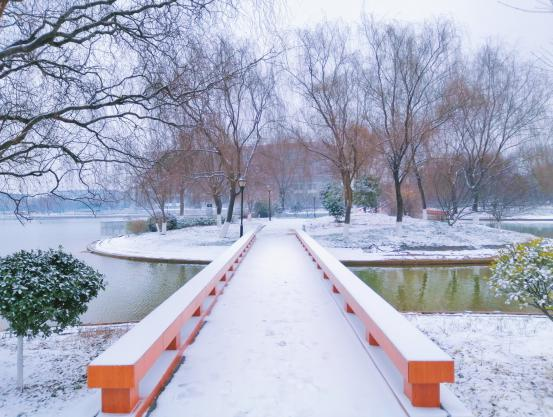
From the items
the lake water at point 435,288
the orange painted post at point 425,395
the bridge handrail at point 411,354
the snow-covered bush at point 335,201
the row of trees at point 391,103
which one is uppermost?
the row of trees at point 391,103

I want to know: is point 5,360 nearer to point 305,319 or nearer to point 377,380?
point 305,319

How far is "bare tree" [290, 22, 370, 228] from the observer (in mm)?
19281

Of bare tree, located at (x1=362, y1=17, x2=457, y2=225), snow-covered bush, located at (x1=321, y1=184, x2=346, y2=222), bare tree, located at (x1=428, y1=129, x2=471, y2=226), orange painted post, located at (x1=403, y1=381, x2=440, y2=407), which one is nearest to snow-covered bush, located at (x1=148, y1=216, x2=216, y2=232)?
snow-covered bush, located at (x1=321, y1=184, x2=346, y2=222)

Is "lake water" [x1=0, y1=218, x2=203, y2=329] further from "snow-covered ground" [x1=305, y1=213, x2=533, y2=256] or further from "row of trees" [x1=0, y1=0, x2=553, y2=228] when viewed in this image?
"snow-covered ground" [x1=305, y1=213, x2=533, y2=256]

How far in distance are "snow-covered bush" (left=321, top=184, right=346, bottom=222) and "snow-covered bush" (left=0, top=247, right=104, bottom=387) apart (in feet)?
78.3

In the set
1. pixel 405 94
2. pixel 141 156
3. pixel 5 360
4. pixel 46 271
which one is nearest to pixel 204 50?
pixel 141 156

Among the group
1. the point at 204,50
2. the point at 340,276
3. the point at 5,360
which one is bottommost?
the point at 5,360

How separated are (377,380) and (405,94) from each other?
61.0ft

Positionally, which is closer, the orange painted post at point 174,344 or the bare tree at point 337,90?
the orange painted post at point 174,344

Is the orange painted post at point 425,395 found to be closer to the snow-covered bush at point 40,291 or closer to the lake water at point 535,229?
the snow-covered bush at point 40,291

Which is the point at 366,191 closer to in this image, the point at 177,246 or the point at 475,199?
the point at 475,199

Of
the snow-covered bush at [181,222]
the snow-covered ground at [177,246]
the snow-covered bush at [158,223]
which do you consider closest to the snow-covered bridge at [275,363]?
the snow-covered ground at [177,246]

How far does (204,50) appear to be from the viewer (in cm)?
530

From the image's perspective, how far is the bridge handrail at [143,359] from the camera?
2.55 metres
